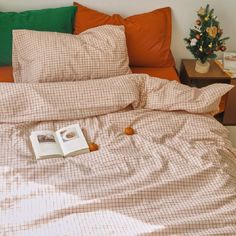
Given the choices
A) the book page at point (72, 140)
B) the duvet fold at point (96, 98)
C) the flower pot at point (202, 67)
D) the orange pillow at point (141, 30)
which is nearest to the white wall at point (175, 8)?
the orange pillow at point (141, 30)

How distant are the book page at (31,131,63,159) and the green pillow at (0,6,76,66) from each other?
0.82m

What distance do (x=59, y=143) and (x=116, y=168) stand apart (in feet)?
1.09

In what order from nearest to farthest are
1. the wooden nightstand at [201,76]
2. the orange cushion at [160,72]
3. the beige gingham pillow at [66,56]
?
the beige gingham pillow at [66,56] → the orange cushion at [160,72] → the wooden nightstand at [201,76]

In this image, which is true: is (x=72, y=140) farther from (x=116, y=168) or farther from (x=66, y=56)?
(x=66, y=56)

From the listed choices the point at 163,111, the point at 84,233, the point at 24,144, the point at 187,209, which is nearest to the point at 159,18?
the point at 163,111

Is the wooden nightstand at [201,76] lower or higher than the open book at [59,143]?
higher

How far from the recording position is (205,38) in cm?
251

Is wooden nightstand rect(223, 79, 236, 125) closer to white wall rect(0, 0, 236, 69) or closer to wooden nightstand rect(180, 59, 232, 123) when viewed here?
wooden nightstand rect(180, 59, 232, 123)

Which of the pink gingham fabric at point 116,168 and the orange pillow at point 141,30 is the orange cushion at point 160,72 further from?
the pink gingham fabric at point 116,168

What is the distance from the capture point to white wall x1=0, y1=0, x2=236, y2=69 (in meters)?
2.51

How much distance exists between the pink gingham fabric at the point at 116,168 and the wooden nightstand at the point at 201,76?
1.75 ft

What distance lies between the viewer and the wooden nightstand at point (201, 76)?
2592mm

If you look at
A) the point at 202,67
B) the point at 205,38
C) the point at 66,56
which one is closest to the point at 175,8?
the point at 205,38

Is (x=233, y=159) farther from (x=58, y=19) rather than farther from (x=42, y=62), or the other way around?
(x=58, y=19)
